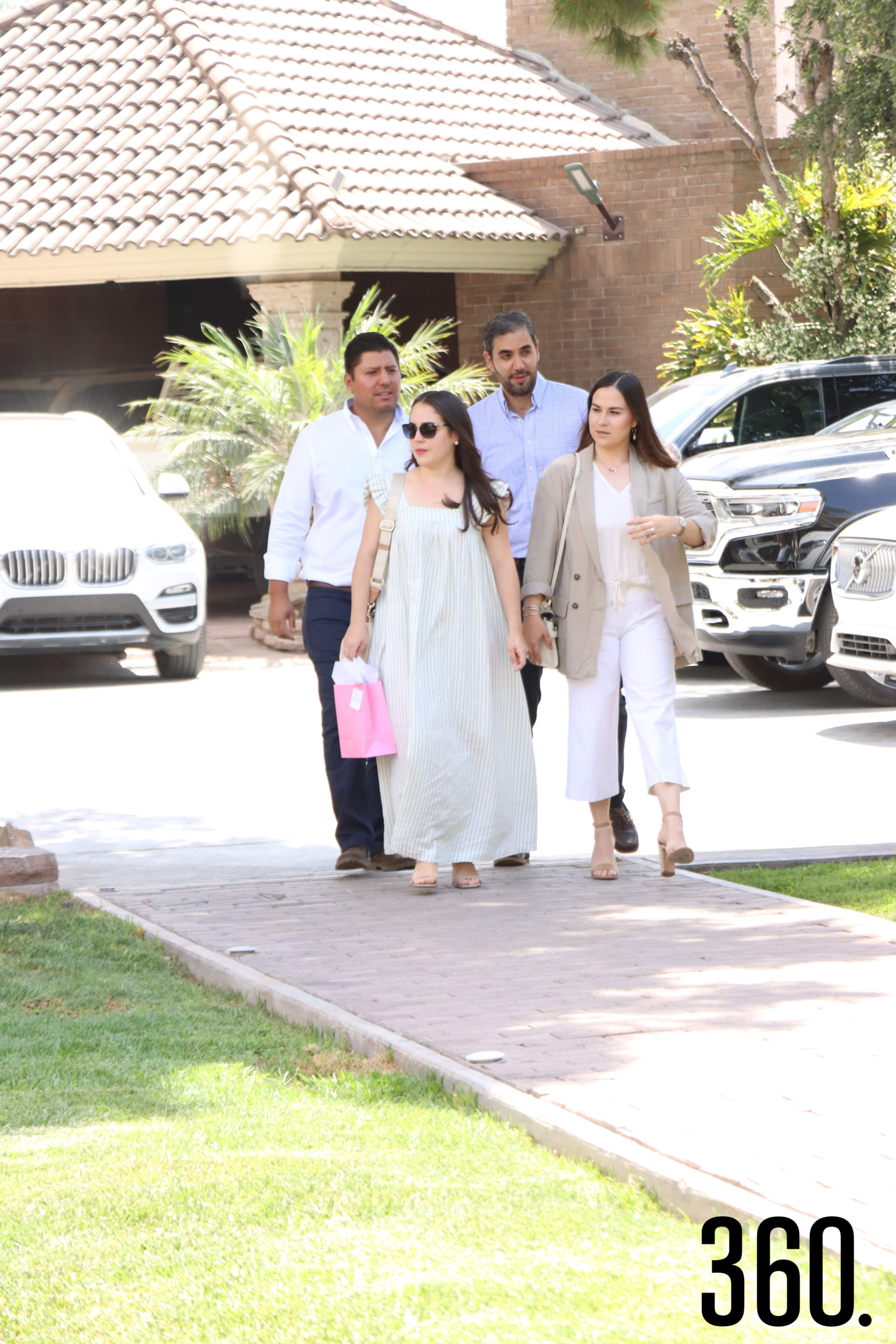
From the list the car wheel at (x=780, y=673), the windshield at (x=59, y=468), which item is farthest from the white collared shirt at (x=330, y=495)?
the windshield at (x=59, y=468)

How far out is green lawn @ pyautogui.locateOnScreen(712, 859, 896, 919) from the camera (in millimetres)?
6734

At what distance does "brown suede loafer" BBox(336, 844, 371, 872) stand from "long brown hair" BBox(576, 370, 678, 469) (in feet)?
5.79

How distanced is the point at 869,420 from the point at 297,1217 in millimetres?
10572

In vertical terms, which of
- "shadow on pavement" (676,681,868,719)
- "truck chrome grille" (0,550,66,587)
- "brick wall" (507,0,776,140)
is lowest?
"shadow on pavement" (676,681,868,719)

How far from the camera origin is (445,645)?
22.9 ft

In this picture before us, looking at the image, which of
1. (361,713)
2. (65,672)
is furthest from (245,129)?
(361,713)

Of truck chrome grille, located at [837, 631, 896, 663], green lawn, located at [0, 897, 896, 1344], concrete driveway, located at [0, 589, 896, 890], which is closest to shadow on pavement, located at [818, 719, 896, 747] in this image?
concrete driveway, located at [0, 589, 896, 890]

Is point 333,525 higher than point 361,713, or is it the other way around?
point 333,525

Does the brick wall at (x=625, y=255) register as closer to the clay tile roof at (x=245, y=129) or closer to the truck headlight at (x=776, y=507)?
the clay tile roof at (x=245, y=129)

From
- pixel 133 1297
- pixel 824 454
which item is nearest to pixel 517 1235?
pixel 133 1297

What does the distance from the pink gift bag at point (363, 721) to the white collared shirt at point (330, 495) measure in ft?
1.93

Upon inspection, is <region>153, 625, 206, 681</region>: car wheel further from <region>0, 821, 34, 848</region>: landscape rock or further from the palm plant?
<region>0, 821, 34, 848</region>: landscape rock

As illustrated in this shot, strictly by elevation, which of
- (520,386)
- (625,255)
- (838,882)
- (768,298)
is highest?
(625,255)

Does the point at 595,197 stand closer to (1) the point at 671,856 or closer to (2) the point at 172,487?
(2) the point at 172,487
